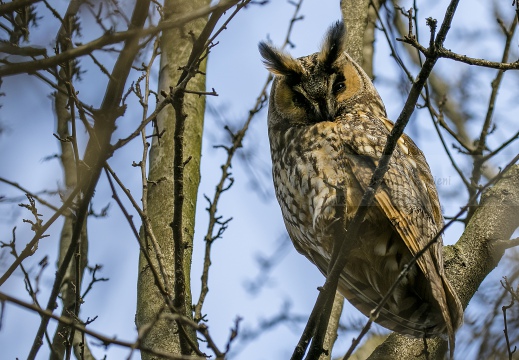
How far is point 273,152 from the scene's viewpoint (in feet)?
13.1

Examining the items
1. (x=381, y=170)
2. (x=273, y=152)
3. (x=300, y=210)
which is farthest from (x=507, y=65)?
(x=273, y=152)

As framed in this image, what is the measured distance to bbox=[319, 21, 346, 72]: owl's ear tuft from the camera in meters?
4.01

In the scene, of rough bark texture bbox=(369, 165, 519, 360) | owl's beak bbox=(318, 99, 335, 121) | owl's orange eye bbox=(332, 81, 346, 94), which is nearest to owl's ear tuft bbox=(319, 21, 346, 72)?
owl's orange eye bbox=(332, 81, 346, 94)

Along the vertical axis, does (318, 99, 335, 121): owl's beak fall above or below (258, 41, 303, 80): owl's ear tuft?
below

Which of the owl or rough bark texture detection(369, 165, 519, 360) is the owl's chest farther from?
rough bark texture detection(369, 165, 519, 360)

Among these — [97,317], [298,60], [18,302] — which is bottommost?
[18,302]

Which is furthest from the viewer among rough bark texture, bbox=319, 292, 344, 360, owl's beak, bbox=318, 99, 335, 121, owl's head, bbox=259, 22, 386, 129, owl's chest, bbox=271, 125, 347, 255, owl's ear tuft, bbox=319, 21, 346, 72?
owl's ear tuft, bbox=319, 21, 346, 72

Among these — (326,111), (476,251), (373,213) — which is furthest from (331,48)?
(476,251)

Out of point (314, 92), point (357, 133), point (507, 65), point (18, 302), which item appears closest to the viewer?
point (18, 302)

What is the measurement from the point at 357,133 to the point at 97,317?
1.60 meters

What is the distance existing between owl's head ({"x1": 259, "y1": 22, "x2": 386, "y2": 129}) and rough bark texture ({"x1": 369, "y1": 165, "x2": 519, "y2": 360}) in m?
0.85

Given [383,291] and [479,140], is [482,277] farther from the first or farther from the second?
[479,140]

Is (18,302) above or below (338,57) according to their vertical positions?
below

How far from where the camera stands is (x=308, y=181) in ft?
11.5
